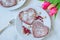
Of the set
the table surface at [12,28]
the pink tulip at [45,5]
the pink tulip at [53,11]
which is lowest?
the table surface at [12,28]

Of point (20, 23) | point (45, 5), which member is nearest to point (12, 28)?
point (20, 23)

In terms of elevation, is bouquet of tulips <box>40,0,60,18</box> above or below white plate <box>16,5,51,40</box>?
above

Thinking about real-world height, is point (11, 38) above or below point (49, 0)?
below

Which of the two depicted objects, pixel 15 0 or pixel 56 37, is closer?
pixel 56 37

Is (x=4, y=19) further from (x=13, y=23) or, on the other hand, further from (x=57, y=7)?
(x=57, y=7)

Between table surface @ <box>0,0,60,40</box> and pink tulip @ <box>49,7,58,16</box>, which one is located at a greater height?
pink tulip @ <box>49,7,58,16</box>

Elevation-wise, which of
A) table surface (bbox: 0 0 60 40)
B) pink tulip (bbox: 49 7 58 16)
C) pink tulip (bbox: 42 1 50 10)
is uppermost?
pink tulip (bbox: 42 1 50 10)

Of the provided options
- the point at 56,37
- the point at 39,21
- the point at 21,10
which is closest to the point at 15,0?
the point at 21,10

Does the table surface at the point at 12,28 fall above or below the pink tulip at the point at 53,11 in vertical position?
below

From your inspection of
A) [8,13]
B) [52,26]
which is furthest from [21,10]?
[52,26]

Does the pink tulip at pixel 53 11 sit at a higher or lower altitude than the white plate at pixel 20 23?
higher

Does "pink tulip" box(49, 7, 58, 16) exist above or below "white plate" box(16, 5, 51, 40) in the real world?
above
